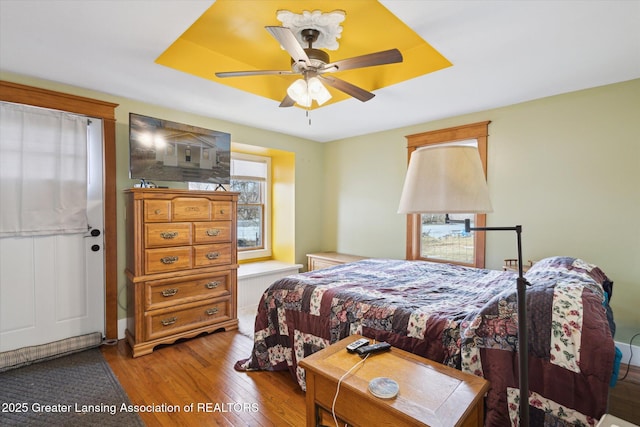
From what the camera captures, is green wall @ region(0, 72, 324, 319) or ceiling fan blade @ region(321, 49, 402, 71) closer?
ceiling fan blade @ region(321, 49, 402, 71)

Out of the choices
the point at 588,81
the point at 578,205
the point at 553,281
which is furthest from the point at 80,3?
the point at 578,205

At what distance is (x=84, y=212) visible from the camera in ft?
9.12

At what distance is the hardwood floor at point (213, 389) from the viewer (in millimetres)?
1845

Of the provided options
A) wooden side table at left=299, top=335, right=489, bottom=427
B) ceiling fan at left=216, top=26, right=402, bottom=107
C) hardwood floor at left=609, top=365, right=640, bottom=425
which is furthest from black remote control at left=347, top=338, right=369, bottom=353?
hardwood floor at left=609, top=365, right=640, bottom=425

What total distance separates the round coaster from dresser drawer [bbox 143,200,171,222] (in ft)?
7.94

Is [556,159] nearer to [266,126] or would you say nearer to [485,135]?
[485,135]

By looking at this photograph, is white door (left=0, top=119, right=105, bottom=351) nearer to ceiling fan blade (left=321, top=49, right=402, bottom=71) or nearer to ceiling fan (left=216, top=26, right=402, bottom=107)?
ceiling fan (left=216, top=26, right=402, bottom=107)

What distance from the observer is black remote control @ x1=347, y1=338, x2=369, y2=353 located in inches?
56.5

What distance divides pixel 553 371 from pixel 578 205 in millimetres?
2243

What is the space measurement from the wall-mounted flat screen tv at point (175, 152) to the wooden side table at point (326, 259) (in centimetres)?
→ 185

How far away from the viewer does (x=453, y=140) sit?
3.56 m

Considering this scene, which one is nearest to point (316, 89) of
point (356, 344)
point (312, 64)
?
point (312, 64)

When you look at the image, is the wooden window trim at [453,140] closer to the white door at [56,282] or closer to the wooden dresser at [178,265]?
the wooden dresser at [178,265]

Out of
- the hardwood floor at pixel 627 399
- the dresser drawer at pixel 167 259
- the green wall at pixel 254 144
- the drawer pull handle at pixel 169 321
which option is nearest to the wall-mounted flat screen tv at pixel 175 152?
the green wall at pixel 254 144
